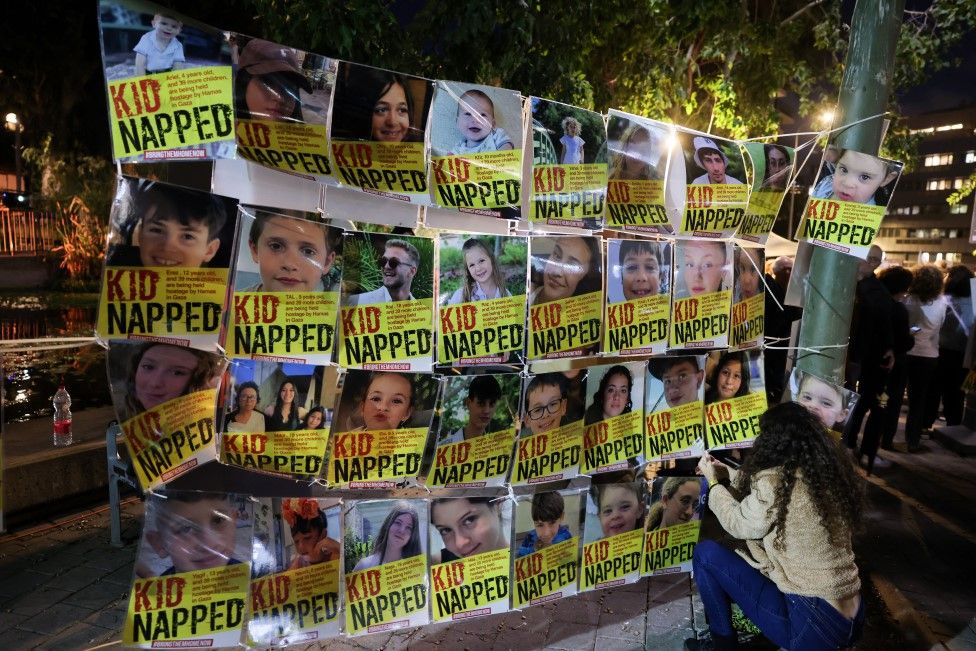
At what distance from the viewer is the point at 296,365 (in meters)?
3.03

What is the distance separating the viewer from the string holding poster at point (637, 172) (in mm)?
3568

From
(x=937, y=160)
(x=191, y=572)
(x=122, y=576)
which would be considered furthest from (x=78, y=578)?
(x=937, y=160)

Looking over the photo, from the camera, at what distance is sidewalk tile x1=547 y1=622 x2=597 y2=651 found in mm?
3799

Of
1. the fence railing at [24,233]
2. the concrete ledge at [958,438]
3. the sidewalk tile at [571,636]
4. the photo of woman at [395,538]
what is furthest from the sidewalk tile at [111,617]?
the fence railing at [24,233]

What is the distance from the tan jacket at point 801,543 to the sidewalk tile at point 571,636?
3.94ft

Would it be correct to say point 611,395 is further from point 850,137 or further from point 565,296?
point 850,137

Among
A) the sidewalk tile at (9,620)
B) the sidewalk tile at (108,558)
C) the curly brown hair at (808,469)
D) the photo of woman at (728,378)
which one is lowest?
the sidewalk tile at (108,558)

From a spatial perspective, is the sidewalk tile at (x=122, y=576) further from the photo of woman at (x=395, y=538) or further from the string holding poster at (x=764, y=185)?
the string holding poster at (x=764, y=185)

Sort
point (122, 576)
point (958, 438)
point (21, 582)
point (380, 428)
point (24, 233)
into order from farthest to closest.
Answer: point (24, 233)
point (958, 438)
point (122, 576)
point (21, 582)
point (380, 428)

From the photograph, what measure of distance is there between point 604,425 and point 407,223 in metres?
1.56

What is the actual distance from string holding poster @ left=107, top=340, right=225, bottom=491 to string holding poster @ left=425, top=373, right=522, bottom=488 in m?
1.06

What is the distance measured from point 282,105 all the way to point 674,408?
2675 mm

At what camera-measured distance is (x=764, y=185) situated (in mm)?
3996

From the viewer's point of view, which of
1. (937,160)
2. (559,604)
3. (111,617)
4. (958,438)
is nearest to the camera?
(111,617)
